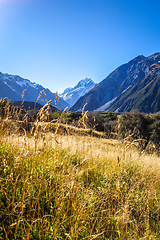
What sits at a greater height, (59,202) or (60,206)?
(59,202)

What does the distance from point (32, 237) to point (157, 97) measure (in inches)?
8156

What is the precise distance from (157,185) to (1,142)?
3297 mm

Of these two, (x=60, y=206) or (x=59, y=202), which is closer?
(x=59, y=202)

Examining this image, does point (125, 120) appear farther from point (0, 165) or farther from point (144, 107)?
point (144, 107)

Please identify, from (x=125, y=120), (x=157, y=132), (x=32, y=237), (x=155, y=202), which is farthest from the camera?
(x=125, y=120)

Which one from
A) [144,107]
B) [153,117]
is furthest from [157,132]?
[144,107]

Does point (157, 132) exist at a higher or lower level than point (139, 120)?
lower

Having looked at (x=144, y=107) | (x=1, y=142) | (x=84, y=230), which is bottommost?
(x=84, y=230)

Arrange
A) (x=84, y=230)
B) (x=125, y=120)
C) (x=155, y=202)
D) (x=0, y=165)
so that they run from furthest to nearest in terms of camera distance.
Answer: (x=125, y=120)
(x=155, y=202)
(x=0, y=165)
(x=84, y=230)

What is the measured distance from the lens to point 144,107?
589 feet

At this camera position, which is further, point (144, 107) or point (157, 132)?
point (144, 107)

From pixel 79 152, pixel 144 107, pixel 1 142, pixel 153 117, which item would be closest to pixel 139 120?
pixel 153 117

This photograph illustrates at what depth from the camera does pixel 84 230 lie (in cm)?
150

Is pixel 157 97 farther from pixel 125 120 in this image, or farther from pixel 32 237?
pixel 32 237
